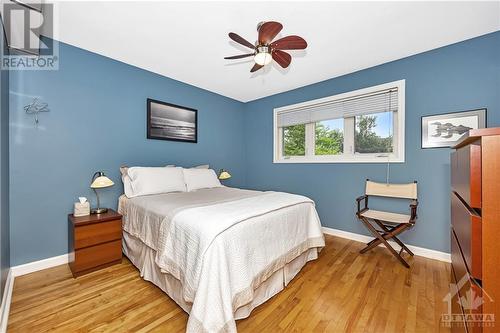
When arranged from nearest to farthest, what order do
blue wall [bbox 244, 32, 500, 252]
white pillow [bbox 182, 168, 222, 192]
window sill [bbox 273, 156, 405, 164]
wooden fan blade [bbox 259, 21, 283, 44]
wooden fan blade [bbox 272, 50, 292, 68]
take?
wooden fan blade [bbox 259, 21, 283, 44] → wooden fan blade [bbox 272, 50, 292, 68] → blue wall [bbox 244, 32, 500, 252] → window sill [bbox 273, 156, 405, 164] → white pillow [bbox 182, 168, 222, 192]

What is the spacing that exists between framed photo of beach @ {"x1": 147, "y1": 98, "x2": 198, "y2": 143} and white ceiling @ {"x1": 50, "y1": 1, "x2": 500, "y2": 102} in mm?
595

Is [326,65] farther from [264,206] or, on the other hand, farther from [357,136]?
[264,206]

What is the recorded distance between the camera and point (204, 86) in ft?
12.2

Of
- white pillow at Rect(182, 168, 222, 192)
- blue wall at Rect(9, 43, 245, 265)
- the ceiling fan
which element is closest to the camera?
the ceiling fan

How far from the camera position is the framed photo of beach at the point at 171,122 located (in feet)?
10.2

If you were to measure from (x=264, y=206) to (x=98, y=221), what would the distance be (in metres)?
1.73

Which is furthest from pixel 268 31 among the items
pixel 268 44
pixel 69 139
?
pixel 69 139

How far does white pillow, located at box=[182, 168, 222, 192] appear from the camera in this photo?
2.97m

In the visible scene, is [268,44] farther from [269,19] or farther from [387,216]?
[387,216]

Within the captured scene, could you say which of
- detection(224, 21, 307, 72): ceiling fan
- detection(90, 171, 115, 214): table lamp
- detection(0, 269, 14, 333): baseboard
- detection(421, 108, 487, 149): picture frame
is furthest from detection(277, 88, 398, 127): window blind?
detection(0, 269, 14, 333): baseboard

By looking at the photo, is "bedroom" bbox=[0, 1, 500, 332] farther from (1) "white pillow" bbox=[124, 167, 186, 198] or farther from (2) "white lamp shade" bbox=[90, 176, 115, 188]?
(2) "white lamp shade" bbox=[90, 176, 115, 188]

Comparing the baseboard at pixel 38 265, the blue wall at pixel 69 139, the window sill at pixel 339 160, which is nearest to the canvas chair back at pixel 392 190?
the window sill at pixel 339 160

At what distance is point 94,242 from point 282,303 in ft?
6.42

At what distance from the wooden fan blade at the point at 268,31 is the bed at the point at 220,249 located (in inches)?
57.9
